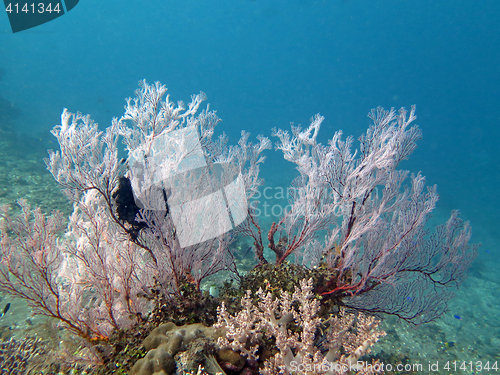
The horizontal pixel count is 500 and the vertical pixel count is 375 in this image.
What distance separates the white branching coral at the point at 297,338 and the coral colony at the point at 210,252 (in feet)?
0.07

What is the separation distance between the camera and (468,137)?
7588cm

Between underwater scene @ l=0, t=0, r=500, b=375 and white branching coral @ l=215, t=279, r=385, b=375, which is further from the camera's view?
underwater scene @ l=0, t=0, r=500, b=375

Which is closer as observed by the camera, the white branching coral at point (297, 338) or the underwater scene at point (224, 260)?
the white branching coral at point (297, 338)

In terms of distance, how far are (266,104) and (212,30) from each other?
158 ft

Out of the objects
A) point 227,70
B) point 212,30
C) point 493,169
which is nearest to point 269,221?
point 493,169

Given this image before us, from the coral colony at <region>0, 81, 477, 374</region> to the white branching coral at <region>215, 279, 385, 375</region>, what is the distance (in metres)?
0.02

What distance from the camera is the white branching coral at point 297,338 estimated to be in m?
2.65

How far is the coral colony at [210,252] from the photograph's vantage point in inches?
116

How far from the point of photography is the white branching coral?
265cm

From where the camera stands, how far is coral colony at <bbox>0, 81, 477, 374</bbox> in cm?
295

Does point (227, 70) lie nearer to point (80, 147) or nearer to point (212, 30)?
point (212, 30)

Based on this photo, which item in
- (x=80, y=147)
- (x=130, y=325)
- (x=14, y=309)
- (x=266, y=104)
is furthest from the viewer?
(x=266, y=104)

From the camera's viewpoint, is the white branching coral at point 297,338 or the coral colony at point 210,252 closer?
the white branching coral at point 297,338

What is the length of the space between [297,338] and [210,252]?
6.55 feet
